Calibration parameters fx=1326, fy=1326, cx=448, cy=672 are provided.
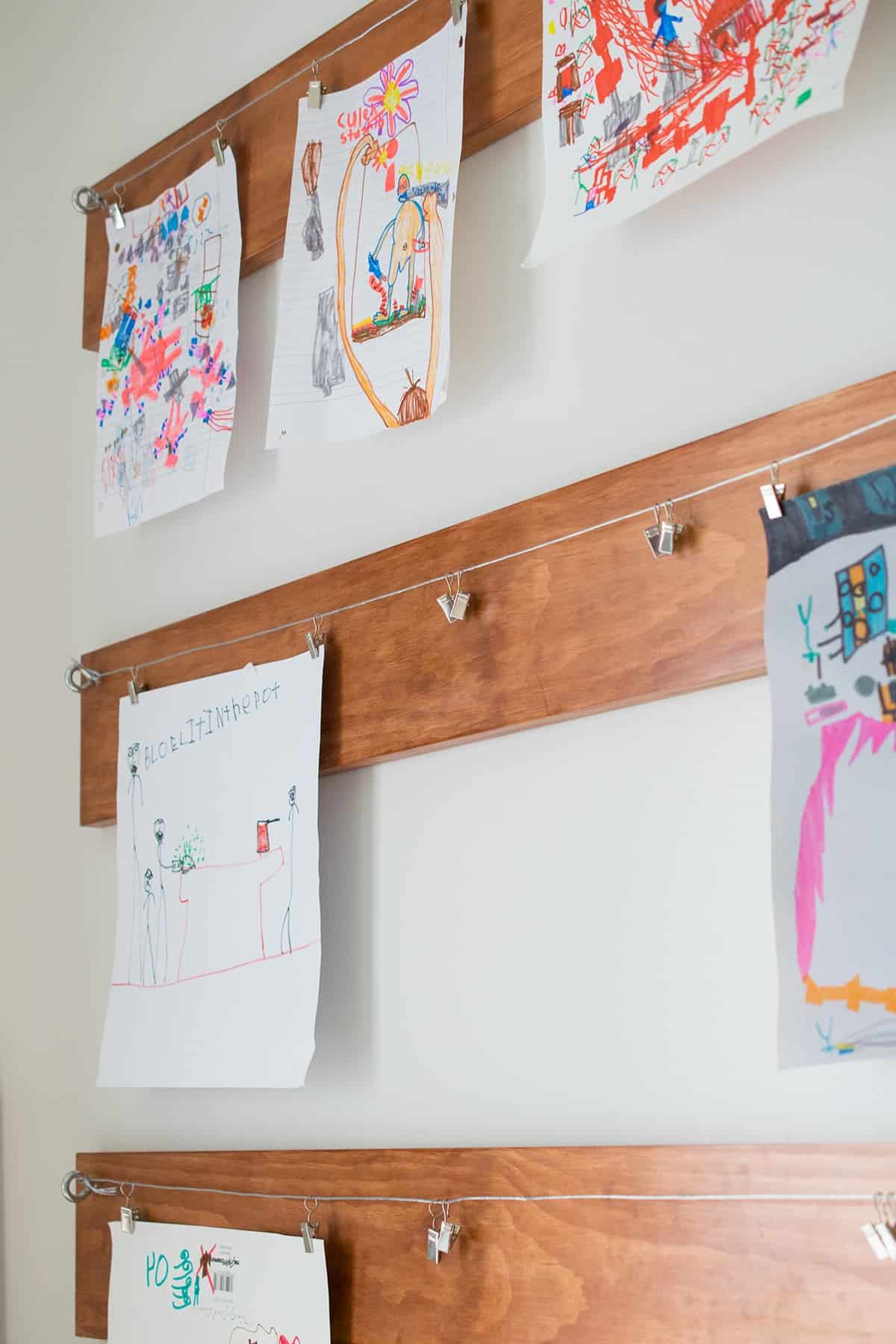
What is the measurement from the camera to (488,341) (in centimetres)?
106

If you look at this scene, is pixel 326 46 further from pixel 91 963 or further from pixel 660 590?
pixel 91 963

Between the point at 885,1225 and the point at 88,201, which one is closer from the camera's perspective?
the point at 885,1225

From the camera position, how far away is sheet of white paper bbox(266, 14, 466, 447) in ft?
3.40

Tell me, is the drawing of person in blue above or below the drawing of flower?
below

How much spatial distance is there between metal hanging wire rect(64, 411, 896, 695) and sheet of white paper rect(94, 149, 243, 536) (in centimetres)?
14

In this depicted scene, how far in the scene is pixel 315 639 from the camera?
1116mm

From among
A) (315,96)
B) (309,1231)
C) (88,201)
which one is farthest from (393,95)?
(309,1231)

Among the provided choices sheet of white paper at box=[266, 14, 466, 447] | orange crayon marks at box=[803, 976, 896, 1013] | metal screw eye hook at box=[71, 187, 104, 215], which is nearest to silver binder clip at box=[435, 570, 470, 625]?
sheet of white paper at box=[266, 14, 466, 447]

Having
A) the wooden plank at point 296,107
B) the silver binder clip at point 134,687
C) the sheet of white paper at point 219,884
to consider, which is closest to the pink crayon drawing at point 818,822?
the sheet of white paper at point 219,884

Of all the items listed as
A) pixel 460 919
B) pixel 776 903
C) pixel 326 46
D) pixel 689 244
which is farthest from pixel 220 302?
pixel 776 903

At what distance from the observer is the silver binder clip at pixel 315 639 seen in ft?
3.62

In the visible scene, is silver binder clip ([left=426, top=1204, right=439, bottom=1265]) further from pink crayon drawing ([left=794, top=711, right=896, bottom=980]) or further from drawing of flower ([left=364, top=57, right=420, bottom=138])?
drawing of flower ([left=364, top=57, right=420, bottom=138])

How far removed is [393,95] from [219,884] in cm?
69

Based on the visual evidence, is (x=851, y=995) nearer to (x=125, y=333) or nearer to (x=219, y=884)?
(x=219, y=884)
